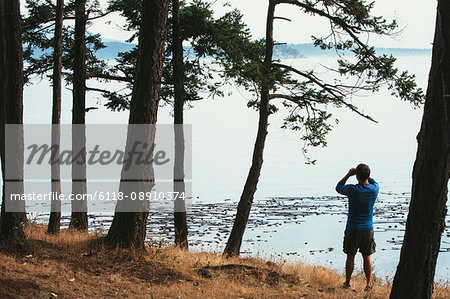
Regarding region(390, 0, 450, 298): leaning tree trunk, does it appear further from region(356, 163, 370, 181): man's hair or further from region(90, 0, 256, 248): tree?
region(90, 0, 256, 248): tree

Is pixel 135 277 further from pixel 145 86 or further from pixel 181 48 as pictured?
pixel 181 48

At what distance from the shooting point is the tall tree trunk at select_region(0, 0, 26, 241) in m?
9.53

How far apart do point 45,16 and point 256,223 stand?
14551 millimetres

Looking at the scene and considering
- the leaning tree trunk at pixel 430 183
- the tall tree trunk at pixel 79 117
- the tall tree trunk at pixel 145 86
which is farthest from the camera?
the tall tree trunk at pixel 79 117

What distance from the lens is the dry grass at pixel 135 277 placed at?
8.16m

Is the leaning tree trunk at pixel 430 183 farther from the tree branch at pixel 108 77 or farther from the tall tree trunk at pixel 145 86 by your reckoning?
the tree branch at pixel 108 77

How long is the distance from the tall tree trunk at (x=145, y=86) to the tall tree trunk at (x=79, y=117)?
23.8 feet

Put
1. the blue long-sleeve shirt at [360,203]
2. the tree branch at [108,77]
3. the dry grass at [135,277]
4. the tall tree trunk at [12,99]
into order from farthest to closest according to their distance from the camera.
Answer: the tree branch at [108,77], the tall tree trunk at [12,99], the blue long-sleeve shirt at [360,203], the dry grass at [135,277]

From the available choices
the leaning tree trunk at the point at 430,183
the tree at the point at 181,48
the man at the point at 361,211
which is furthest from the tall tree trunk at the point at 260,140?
the leaning tree trunk at the point at 430,183

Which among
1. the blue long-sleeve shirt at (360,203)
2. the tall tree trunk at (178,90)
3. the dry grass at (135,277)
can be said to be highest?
the tall tree trunk at (178,90)

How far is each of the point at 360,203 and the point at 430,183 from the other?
82.6 inches

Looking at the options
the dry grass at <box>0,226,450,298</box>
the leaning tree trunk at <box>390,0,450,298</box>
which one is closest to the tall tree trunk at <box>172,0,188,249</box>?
the dry grass at <box>0,226,450,298</box>

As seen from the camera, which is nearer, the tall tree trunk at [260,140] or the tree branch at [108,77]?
the tall tree trunk at [260,140]

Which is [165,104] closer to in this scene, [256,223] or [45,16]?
[45,16]
